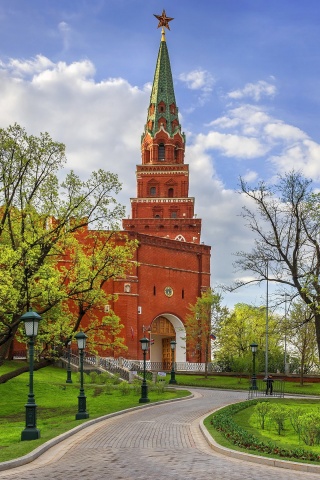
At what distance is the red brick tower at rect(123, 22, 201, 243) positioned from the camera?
6375cm

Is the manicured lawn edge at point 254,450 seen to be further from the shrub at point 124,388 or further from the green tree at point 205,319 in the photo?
the green tree at point 205,319

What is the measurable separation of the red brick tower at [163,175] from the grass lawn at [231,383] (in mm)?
21410

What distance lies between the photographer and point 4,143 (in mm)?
21922

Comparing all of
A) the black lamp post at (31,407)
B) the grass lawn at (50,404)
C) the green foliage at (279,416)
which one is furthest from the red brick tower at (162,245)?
the black lamp post at (31,407)

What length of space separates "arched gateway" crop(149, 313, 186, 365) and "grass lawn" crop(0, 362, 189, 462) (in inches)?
626

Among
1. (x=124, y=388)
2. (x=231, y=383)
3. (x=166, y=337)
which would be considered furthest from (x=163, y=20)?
(x=124, y=388)

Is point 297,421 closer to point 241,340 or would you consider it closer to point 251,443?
point 251,443

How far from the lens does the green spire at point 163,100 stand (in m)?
69.1

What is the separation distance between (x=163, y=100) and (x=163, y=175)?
9.45m

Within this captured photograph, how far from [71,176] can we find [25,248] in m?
3.54

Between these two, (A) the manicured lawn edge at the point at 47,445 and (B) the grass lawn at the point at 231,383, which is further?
(B) the grass lawn at the point at 231,383

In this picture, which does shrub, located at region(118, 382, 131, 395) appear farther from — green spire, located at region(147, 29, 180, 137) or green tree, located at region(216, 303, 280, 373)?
green spire, located at region(147, 29, 180, 137)

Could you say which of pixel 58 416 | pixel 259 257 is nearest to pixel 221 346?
pixel 259 257

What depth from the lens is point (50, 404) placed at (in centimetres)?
2525
